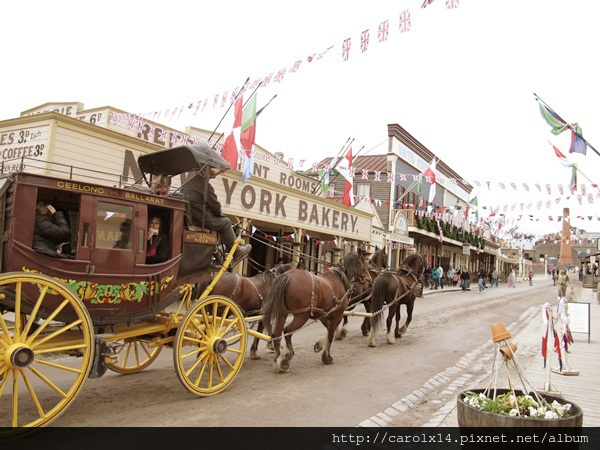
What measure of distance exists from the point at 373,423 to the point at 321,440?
2.61 ft

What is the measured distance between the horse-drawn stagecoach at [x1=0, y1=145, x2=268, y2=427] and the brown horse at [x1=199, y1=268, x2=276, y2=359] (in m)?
1.24

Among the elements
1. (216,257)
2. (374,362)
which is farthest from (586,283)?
(216,257)

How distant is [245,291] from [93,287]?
134 inches

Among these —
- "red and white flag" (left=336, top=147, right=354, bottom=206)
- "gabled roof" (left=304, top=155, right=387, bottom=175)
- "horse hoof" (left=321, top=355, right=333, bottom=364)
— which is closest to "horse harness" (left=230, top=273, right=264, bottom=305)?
"horse hoof" (left=321, top=355, right=333, bottom=364)

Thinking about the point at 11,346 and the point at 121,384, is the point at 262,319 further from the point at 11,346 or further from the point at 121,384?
the point at 11,346

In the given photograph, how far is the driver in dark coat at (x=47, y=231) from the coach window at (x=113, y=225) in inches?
13.4

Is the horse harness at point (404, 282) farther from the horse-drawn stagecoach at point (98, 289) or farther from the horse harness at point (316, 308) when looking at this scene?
the horse-drawn stagecoach at point (98, 289)

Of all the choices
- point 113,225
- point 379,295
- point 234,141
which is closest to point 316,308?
point 379,295

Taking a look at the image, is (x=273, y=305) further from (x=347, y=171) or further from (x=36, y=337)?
(x=347, y=171)

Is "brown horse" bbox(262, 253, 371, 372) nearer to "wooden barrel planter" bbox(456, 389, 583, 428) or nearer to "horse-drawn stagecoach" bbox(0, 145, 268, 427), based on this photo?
"horse-drawn stagecoach" bbox(0, 145, 268, 427)

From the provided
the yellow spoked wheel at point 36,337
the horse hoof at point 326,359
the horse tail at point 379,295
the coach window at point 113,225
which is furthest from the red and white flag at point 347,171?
the yellow spoked wheel at point 36,337

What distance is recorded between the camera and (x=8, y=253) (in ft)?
13.2

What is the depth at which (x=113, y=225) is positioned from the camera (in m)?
4.76

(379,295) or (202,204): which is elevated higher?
(202,204)
